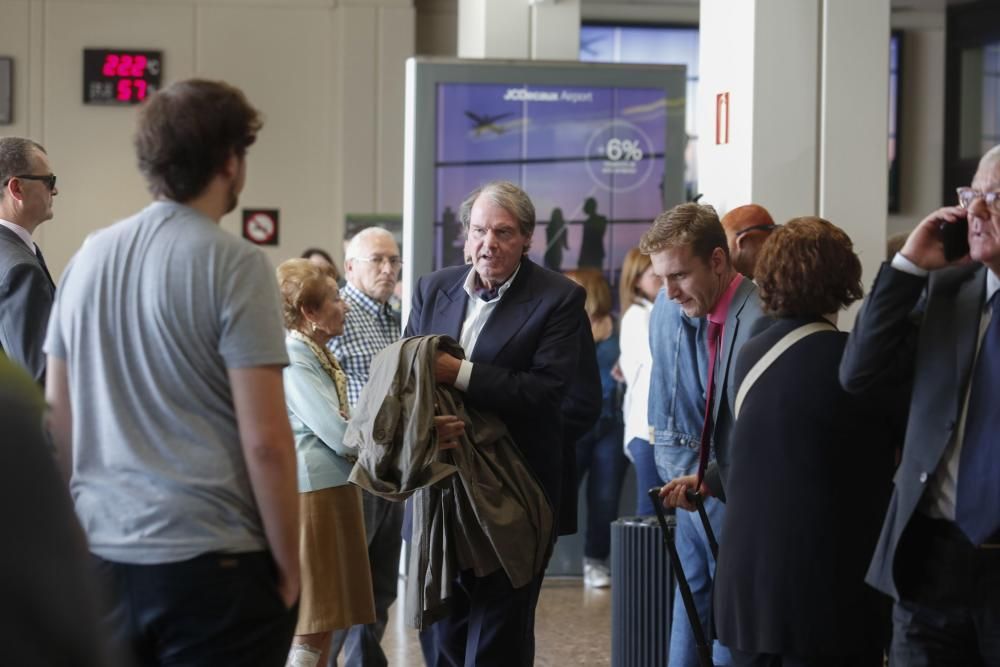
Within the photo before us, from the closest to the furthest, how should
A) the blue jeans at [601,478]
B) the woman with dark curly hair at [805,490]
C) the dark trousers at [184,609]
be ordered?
the dark trousers at [184,609] → the woman with dark curly hair at [805,490] → the blue jeans at [601,478]

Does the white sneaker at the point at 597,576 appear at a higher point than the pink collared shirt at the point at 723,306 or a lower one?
lower

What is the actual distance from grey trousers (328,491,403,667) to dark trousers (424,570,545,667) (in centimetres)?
127

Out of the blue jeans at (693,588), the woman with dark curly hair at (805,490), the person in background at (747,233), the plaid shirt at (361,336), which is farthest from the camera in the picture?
the plaid shirt at (361,336)

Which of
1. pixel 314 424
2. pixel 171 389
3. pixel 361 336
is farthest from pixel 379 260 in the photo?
pixel 171 389

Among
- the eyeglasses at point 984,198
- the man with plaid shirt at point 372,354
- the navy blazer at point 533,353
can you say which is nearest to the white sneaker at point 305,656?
the man with plaid shirt at point 372,354

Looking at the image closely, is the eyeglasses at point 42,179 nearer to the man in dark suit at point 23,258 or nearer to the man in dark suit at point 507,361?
the man in dark suit at point 23,258

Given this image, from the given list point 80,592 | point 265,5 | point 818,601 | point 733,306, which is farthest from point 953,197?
point 80,592

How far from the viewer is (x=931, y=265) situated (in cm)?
274

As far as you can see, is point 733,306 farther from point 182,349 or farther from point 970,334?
point 182,349

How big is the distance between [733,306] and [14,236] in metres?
2.01

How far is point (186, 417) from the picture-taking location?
2.28 metres

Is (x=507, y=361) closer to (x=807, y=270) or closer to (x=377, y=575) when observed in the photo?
(x=807, y=270)

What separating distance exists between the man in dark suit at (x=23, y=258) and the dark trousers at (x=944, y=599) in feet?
7.54

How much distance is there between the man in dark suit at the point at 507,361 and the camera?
3.55 m
